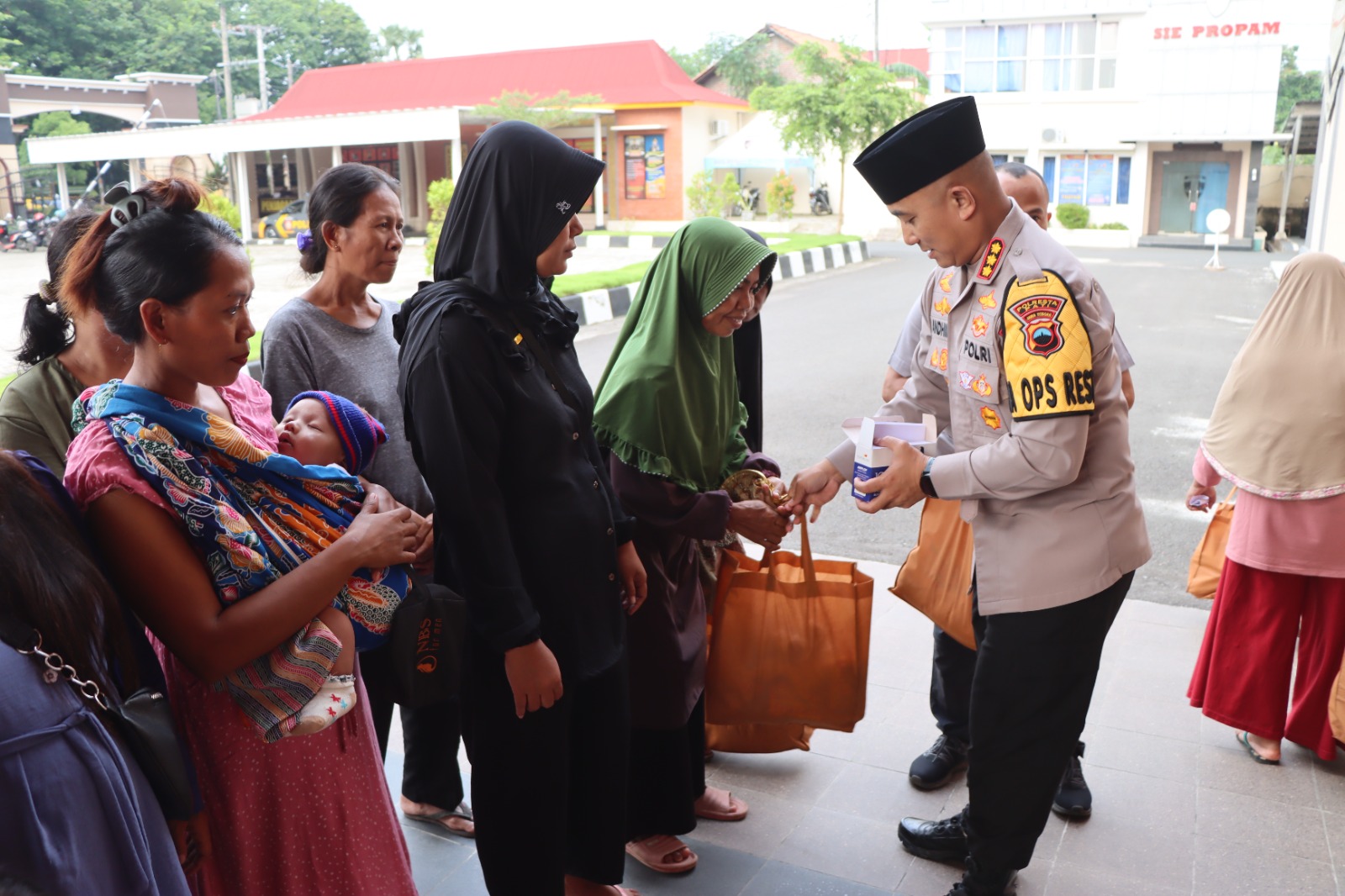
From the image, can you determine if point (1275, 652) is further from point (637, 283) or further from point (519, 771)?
point (637, 283)

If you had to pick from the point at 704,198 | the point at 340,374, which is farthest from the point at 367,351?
the point at 704,198

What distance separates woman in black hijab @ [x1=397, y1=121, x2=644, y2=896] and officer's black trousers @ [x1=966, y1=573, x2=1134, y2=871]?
0.85m

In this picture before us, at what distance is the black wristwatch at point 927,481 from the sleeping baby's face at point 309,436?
4.14ft

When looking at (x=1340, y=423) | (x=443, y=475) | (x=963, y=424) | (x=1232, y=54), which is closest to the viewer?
(x=443, y=475)

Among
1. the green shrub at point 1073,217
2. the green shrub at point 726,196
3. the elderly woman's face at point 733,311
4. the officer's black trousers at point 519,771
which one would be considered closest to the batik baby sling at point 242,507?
the officer's black trousers at point 519,771

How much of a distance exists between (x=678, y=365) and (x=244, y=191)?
27957 mm

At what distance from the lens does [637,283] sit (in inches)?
533

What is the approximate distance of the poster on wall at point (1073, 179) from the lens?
28.3 meters

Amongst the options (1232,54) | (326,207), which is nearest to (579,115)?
(1232,54)

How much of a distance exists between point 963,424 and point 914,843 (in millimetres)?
Result: 1150

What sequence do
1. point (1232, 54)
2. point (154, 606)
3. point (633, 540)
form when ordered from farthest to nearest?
point (1232, 54), point (633, 540), point (154, 606)

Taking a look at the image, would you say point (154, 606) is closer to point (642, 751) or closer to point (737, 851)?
point (642, 751)

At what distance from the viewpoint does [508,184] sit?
2.01 meters

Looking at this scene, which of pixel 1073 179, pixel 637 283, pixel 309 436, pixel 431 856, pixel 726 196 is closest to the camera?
pixel 309 436
